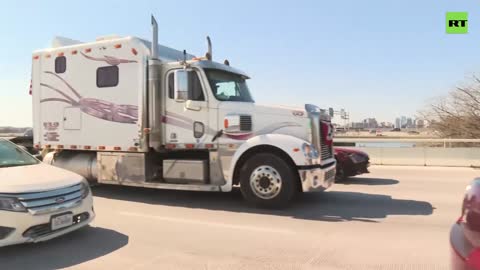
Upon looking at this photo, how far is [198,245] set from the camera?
5.63 metres

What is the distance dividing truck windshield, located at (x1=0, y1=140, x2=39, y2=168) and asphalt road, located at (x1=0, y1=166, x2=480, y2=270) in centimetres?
137

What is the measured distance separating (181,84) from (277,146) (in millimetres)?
2275

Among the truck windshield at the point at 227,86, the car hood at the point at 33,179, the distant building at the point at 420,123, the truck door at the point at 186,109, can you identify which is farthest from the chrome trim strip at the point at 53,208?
the distant building at the point at 420,123

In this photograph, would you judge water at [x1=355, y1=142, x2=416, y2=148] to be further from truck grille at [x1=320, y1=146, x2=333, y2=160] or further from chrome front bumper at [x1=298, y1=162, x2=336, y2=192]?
chrome front bumper at [x1=298, y1=162, x2=336, y2=192]

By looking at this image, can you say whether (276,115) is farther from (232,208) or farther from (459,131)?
(459,131)

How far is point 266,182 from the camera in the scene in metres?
7.85

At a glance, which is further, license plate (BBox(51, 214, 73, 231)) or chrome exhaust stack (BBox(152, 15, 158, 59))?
chrome exhaust stack (BBox(152, 15, 158, 59))

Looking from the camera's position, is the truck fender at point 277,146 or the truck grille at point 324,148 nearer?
the truck fender at point 277,146

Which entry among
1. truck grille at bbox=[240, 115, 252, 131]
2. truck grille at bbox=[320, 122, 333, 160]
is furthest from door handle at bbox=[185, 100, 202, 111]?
truck grille at bbox=[320, 122, 333, 160]

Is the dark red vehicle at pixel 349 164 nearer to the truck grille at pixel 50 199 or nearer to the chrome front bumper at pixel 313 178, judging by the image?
the chrome front bumper at pixel 313 178

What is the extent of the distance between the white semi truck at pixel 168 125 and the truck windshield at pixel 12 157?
2624 mm

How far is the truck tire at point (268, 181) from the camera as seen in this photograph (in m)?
7.68

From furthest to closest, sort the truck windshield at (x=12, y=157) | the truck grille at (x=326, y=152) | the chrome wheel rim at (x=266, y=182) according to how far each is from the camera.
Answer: the truck grille at (x=326, y=152) → the chrome wheel rim at (x=266, y=182) → the truck windshield at (x=12, y=157)

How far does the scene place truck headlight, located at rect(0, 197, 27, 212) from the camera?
4.99m
